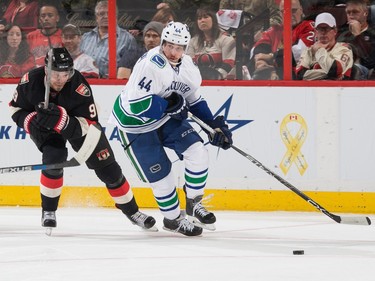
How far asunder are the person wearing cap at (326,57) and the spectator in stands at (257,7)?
25 centimetres

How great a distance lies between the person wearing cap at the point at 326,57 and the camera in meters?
6.21

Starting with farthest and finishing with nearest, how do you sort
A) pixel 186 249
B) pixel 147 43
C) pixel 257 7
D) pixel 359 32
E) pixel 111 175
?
pixel 147 43
pixel 257 7
pixel 359 32
pixel 111 175
pixel 186 249

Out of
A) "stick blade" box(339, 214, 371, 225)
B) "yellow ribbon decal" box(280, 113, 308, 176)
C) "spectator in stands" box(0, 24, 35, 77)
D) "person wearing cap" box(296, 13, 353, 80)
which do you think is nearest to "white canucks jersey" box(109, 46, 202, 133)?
"stick blade" box(339, 214, 371, 225)

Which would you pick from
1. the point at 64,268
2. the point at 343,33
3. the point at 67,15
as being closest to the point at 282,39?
the point at 343,33

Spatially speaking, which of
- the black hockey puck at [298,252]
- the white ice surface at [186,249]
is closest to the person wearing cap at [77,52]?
the white ice surface at [186,249]

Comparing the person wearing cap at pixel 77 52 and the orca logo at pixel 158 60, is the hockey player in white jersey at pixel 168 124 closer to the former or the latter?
the orca logo at pixel 158 60

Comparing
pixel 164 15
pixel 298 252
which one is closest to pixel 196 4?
pixel 164 15

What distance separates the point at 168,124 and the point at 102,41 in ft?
4.89

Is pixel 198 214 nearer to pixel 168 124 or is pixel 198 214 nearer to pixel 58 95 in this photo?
pixel 168 124

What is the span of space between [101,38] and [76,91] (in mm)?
1358

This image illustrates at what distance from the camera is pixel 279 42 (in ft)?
20.8

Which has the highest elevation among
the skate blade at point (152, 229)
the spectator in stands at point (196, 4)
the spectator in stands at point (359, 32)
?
the spectator in stands at point (196, 4)

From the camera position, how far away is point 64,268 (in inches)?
164

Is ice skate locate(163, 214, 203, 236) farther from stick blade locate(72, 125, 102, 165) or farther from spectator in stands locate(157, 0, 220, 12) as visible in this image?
spectator in stands locate(157, 0, 220, 12)
